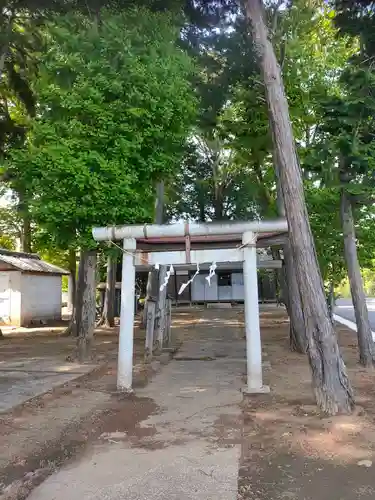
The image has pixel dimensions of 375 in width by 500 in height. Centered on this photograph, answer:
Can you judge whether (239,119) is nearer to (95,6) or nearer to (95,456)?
(95,6)

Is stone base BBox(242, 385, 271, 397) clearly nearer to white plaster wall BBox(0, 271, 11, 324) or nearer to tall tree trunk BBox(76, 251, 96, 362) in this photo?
tall tree trunk BBox(76, 251, 96, 362)

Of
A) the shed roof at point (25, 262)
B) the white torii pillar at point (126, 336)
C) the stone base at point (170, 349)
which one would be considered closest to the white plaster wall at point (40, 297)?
the shed roof at point (25, 262)

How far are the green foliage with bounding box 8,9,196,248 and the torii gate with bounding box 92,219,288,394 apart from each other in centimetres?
165

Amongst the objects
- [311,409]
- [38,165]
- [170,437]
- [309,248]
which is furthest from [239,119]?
[170,437]

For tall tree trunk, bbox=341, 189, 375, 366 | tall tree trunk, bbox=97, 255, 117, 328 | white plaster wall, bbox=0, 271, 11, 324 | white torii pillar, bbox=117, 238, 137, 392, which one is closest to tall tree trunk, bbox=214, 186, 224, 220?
tall tree trunk, bbox=97, 255, 117, 328

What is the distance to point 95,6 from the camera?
11422 mm

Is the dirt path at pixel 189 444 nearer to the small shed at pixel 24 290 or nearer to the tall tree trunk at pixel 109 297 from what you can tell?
the tall tree trunk at pixel 109 297

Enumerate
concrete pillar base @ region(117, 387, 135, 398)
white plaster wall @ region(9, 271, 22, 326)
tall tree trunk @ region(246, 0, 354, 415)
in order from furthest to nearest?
white plaster wall @ region(9, 271, 22, 326), concrete pillar base @ region(117, 387, 135, 398), tall tree trunk @ region(246, 0, 354, 415)

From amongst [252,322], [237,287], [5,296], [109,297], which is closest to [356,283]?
[252,322]

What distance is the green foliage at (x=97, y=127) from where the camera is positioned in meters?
9.63

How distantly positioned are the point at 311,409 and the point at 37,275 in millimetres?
19594

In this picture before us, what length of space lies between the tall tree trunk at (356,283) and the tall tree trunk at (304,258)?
10.8ft

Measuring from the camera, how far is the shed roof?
2236 cm

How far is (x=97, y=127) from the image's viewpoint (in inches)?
388
